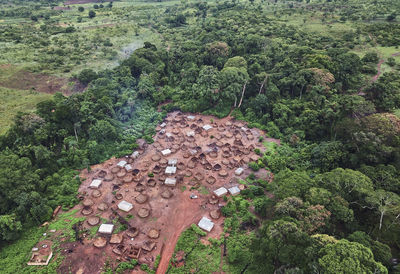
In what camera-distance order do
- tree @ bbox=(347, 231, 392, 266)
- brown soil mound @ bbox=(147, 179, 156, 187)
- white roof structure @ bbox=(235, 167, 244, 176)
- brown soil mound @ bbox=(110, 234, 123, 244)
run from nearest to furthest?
tree @ bbox=(347, 231, 392, 266)
brown soil mound @ bbox=(110, 234, 123, 244)
brown soil mound @ bbox=(147, 179, 156, 187)
white roof structure @ bbox=(235, 167, 244, 176)

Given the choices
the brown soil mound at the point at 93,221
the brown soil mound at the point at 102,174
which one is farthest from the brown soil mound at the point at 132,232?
the brown soil mound at the point at 102,174

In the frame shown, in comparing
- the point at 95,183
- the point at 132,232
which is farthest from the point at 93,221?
the point at 95,183

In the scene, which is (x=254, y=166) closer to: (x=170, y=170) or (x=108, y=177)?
(x=170, y=170)

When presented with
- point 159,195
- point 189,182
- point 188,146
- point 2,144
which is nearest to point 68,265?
point 159,195

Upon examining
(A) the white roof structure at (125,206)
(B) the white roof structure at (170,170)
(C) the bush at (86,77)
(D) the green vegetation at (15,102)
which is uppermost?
(C) the bush at (86,77)

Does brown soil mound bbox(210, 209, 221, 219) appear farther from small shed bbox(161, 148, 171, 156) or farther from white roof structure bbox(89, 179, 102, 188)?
white roof structure bbox(89, 179, 102, 188)

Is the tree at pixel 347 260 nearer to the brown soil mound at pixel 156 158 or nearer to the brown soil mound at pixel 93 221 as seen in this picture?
the brown soil mound at pixel 93 221

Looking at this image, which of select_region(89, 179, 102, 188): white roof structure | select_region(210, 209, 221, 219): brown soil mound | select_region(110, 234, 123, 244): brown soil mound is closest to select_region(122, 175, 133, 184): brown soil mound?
select_region(89, 179, 102, 188): white roof structure
